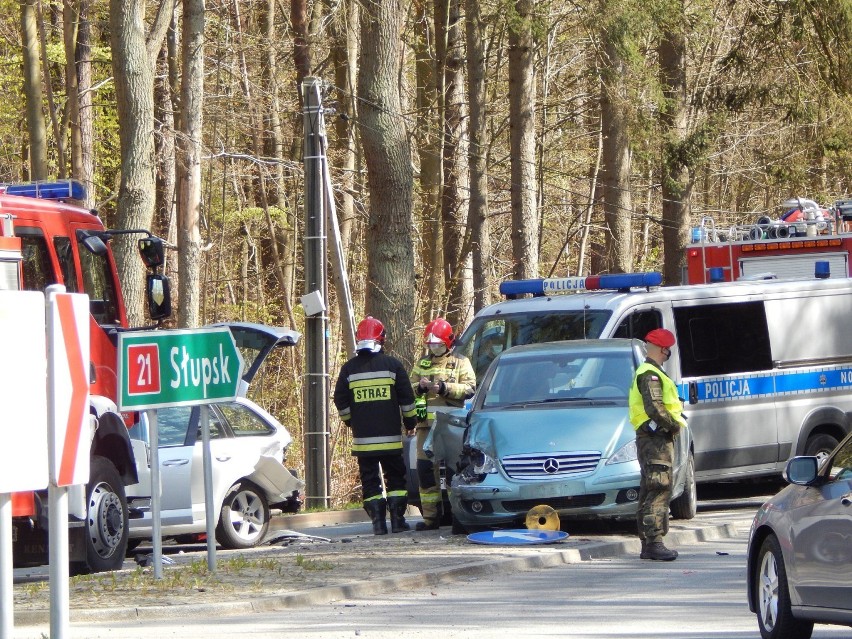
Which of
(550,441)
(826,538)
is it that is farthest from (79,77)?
A: (826,538)

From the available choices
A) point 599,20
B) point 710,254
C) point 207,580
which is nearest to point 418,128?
point 599,20

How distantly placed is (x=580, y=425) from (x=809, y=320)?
4706 mm

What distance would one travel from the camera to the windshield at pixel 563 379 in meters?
13.6

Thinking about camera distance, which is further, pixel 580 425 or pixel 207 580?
pixel 580 425

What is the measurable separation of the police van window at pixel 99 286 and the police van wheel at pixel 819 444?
7.49 metres

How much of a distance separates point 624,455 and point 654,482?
3.92 ft

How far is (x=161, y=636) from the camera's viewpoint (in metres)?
8.55

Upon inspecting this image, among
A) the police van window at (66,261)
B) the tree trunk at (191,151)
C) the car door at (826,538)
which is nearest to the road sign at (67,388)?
the car door at (826,538)

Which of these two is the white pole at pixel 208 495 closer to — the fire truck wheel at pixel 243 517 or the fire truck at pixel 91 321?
the fire truck at pixel 91 321

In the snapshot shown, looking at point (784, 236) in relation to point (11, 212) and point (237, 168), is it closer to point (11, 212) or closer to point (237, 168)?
point (11, 212)

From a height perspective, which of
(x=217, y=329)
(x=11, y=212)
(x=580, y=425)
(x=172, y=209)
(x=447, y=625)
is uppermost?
(x=172, y=209)

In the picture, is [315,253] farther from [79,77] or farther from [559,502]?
[79,77]

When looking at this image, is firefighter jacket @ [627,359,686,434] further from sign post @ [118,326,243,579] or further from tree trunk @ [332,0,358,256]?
tree trunk @ [332,0,358,256]

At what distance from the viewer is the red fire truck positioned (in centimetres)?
1852
